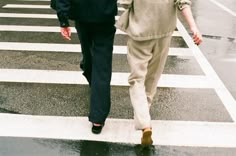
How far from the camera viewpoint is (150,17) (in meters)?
3.90

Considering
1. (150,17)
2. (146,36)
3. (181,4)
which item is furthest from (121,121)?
(181,4)

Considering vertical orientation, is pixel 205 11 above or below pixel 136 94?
below

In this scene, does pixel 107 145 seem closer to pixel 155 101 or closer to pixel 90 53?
pixel 90 53

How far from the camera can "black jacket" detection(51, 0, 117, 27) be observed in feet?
13.5

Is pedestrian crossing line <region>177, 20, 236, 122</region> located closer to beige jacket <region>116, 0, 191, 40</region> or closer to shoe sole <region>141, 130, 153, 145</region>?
shoe sole <region>141, 130, 153, 145</region>

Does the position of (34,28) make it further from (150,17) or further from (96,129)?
(150,17)

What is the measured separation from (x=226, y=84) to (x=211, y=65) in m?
0.91

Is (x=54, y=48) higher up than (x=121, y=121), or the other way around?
(x=121, y=121)

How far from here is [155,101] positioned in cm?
537

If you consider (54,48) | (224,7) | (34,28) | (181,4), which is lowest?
(224,7)

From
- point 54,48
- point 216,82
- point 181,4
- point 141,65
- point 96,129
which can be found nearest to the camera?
point 181,4

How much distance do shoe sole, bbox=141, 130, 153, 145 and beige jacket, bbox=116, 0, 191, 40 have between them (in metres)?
0.80

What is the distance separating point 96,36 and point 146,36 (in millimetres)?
536

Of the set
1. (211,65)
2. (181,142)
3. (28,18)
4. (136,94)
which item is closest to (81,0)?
(136,94)
